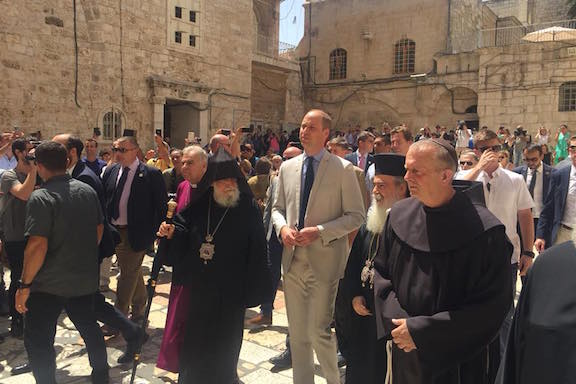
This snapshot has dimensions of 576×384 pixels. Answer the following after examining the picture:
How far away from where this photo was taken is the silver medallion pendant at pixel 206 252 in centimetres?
359

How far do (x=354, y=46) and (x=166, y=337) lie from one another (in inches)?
996

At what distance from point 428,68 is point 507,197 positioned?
21520mm

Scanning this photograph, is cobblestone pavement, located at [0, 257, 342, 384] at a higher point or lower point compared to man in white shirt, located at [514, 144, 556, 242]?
lower

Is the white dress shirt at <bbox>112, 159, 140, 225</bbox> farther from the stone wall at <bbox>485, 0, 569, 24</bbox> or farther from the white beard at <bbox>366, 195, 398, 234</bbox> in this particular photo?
the stone wall at <bbox>485, 0, 569, 24</bbox>

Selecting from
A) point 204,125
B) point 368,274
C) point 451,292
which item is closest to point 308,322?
point 368,274

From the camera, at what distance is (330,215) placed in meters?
3.80

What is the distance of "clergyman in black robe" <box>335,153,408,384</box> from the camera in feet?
9.75

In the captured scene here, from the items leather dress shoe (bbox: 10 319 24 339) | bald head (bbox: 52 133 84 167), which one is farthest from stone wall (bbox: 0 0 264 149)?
bald head (bbox: 52 133 84 167)

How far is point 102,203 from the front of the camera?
5.05 meters

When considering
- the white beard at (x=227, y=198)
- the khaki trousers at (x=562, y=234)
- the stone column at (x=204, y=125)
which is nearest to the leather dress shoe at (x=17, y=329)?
the white beard at (x=227, y=198)

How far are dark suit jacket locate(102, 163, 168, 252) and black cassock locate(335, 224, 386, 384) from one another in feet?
8.79

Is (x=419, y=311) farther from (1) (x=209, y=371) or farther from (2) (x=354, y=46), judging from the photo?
(2) (x=354, y=46)

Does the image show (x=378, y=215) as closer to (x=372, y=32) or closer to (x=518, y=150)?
(x=518, y=150)

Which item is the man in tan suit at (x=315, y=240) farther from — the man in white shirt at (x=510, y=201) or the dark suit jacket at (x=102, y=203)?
the dark suit jacket at (x=102, y=203)
